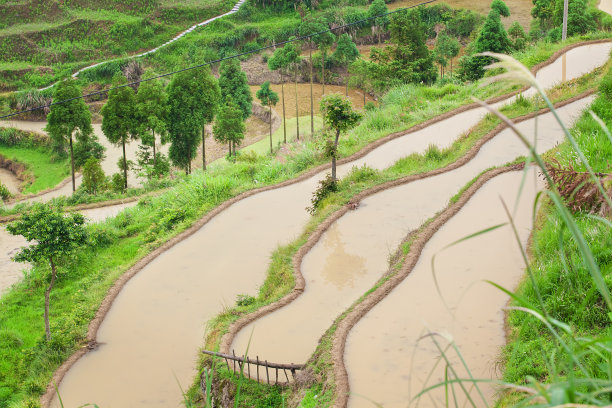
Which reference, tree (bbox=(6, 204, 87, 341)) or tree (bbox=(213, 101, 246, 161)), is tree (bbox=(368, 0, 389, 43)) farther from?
tree (bbox=(6, 204, 87, 341))

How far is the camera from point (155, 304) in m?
9.30

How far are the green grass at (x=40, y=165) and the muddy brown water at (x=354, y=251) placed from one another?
854 inches

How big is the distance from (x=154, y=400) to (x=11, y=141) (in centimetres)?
3168

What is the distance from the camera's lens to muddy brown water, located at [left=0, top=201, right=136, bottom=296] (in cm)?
1366

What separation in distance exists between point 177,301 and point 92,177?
14.8 metres

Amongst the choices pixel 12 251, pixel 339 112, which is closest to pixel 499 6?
pixel 339 112

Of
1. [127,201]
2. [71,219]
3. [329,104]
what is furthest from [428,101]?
[71,219]

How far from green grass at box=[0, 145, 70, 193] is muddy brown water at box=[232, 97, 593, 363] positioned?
21682mm

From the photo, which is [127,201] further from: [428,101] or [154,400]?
[154,400]

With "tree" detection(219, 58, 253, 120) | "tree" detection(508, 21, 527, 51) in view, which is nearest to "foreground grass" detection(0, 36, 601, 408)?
"tree" detection(508, 21, 527, 51)

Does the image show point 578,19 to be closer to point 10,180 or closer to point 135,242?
point 135,242

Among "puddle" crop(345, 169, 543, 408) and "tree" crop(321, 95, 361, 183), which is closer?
"puddle" crop(345, 169, 543, 408)

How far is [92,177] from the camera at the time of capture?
75.0ft

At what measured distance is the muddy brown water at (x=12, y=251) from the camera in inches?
538
